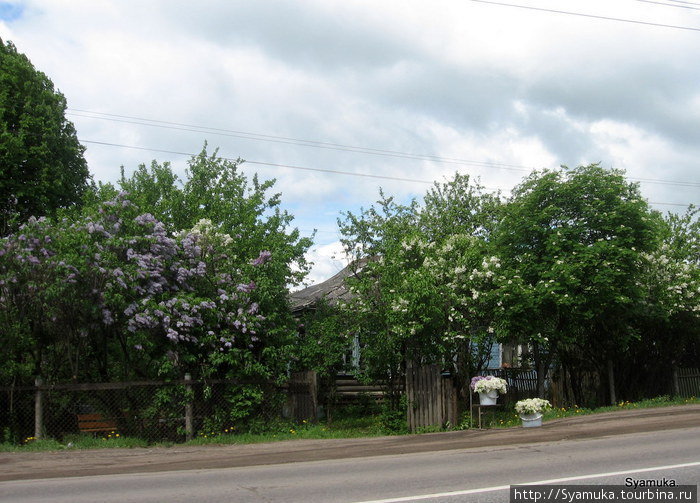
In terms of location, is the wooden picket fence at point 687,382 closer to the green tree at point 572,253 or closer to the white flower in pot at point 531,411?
the green tree at point 572,253

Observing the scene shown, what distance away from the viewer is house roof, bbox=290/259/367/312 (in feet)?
60.3

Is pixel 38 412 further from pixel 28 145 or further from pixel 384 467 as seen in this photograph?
pixel 28 145

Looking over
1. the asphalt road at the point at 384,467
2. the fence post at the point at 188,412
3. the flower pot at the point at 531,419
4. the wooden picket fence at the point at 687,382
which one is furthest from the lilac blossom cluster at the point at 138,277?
the wooden picket fence at the point at 687,382

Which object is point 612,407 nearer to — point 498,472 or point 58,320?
point 498,472

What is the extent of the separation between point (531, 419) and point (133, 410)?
28.4 ft

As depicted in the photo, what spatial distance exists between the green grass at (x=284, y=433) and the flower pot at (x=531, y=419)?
2.38 ft

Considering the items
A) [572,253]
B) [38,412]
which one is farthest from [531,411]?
[38,412]

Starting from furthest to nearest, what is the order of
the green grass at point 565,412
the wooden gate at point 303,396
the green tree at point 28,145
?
the green tree at point 28,145 < the wooden gate at point 303,396 < the green grass at point 565,412

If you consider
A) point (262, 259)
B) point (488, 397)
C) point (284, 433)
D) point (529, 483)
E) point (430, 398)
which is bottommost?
point (284, 433)

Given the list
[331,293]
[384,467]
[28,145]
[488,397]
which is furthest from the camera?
[331,293]

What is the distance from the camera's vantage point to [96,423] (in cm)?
1412

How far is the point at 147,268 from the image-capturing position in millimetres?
13562

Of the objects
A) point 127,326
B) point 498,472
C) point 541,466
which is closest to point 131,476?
point 127,326

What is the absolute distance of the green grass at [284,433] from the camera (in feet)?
43.2
